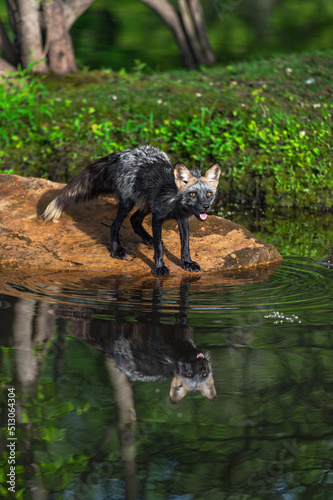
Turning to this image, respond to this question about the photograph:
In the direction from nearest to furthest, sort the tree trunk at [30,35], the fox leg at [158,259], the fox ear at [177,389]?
the fox ear at [177,389]
the fox leg at [158,259]
the tree trunk at [30,35]

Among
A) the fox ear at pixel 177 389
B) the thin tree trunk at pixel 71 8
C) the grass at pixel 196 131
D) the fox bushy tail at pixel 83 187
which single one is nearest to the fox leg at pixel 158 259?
the fox bushy tail at pixel 83 187

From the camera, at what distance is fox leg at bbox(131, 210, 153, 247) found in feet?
25.6

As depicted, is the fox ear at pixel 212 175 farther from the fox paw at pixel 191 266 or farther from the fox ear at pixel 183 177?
the fox paw at pixel 191 266

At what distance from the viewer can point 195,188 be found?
22.6 feet

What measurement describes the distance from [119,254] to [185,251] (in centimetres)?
69

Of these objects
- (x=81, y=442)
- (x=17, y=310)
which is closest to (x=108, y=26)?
(x=17, y=310)

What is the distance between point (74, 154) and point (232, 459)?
850 cm

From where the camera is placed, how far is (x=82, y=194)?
25.6 ft

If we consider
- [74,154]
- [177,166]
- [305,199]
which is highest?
[177,166]

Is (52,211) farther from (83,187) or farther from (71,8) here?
(71,8)

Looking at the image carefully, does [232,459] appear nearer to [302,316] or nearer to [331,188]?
[302,316]

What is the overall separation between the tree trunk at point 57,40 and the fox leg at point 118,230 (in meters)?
7.86

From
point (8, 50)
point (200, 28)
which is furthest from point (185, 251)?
point (200, 28)

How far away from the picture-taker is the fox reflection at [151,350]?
4504 mm
